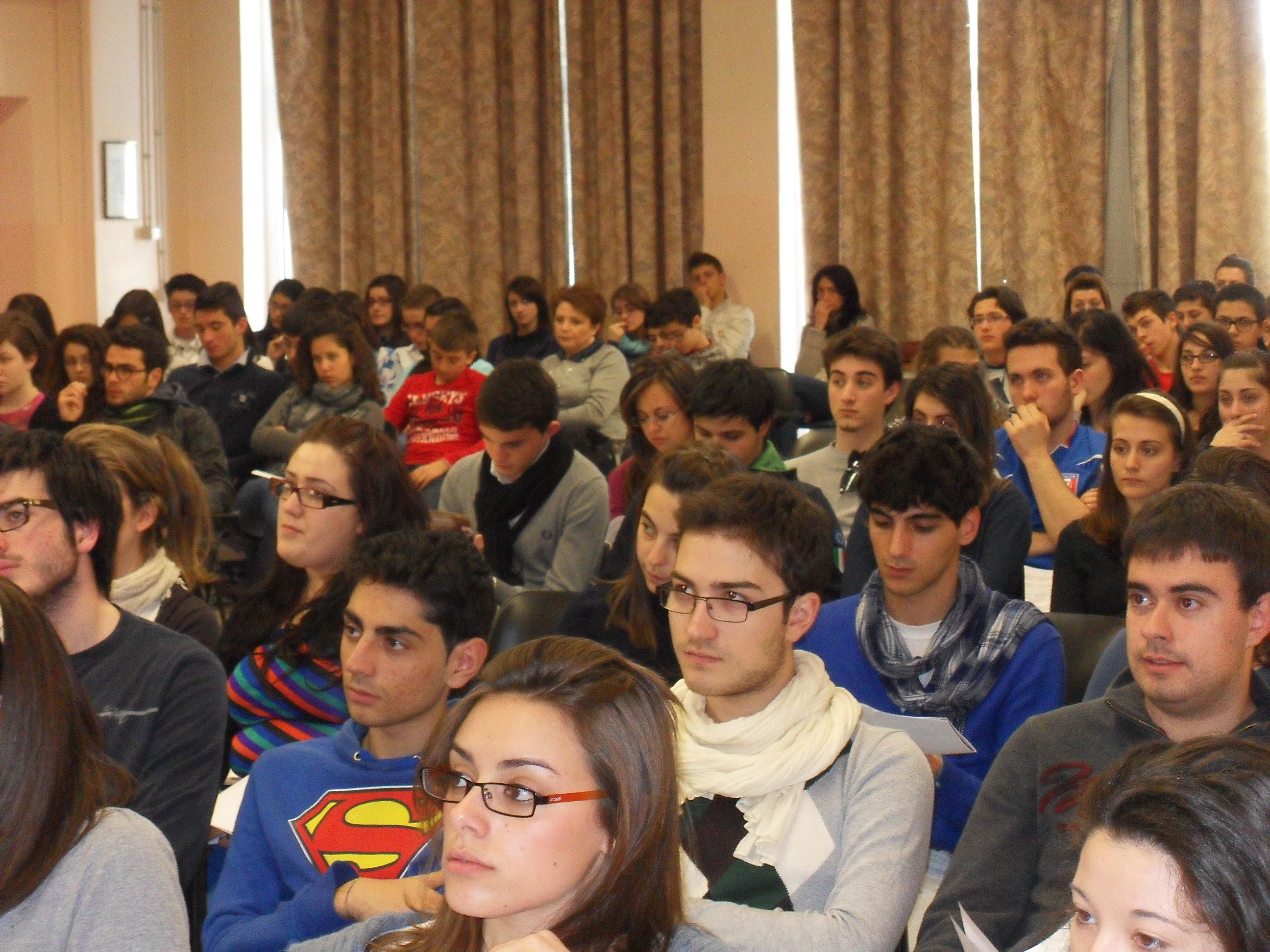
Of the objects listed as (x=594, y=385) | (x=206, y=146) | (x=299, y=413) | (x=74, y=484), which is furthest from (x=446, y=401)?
(x=206, y=146)

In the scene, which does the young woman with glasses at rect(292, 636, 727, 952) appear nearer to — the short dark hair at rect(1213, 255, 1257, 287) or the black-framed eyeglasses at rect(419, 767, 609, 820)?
the black-framed eyeglasses at rect(419, 767, 609, 820)

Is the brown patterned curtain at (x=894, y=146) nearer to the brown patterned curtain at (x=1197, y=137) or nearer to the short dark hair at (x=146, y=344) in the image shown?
the brown patterned curtain at (x=1197, y=137)

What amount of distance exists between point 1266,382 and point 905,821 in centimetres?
254

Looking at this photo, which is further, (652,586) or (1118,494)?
(1118,494)

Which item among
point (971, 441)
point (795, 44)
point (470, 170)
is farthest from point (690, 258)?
point (971, 441)

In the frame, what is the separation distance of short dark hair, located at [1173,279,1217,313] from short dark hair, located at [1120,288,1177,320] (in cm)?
6

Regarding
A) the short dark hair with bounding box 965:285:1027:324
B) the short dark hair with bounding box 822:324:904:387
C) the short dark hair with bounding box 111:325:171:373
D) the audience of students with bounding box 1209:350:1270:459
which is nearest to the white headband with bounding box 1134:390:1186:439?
the audience of students with bounding box 1209:350:1270:459

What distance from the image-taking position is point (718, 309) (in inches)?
321

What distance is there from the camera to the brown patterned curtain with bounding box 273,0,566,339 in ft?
29.9

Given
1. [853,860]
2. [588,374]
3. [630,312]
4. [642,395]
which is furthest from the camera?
[630,312]

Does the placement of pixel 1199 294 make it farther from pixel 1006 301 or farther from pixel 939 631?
pixel 939 631

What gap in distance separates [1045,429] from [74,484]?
9.03 ft

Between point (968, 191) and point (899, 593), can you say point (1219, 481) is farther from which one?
point (968, 191)

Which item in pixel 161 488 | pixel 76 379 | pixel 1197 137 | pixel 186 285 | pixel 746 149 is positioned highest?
pixel 746 149
